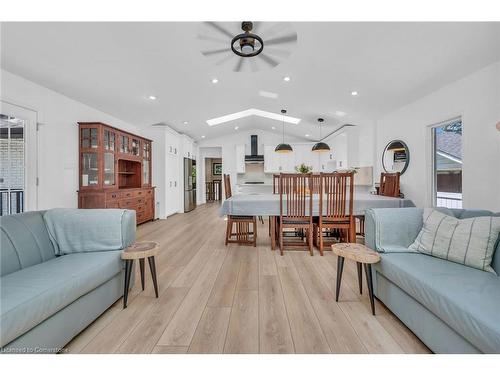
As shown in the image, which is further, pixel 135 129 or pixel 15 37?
pixel 135 129

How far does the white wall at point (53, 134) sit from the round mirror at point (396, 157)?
18.8 feet

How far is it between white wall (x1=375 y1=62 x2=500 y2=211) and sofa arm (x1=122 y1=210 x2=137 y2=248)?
378 centimetres

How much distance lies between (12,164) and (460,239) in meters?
4.67

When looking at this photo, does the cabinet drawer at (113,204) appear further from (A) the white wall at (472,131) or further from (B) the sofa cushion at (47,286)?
(A) the white wall at (472,131)

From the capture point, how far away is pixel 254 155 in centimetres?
821

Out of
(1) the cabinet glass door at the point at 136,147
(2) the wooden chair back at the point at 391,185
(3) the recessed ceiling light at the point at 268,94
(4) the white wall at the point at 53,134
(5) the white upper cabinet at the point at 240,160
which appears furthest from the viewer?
(5) the white upper cabinet at the point at 240,160

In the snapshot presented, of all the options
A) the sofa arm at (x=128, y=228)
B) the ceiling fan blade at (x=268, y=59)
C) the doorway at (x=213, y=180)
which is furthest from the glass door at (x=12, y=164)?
the doorway at (x=213, y=180)

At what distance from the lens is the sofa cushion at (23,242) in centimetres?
143

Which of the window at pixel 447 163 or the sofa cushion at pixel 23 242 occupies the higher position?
the window at pixel 447 163

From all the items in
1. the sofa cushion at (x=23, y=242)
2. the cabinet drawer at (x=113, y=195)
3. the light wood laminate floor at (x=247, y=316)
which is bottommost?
the light wood laminate floor at (x=247, y=316)
